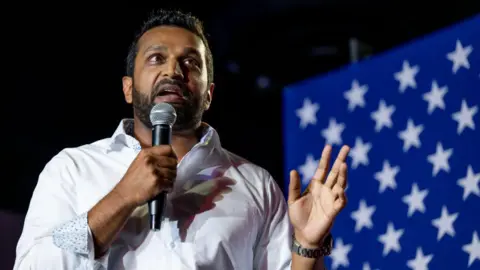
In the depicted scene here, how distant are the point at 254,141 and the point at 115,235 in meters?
3.00

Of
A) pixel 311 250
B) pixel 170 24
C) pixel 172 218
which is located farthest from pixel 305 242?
pixel 170 24

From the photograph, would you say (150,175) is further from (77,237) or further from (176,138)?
(176,138)

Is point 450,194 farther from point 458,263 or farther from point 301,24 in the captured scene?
point 301,24

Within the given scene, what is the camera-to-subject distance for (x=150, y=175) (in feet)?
5.30

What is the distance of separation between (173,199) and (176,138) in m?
0.25

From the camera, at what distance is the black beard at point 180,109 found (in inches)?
78.3

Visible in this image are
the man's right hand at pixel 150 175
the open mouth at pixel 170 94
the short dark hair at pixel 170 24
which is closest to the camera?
the man's right hand at pixel 150 175

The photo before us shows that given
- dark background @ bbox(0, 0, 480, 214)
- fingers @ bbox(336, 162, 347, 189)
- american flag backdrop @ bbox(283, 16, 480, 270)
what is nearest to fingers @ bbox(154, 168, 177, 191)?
fingers @ bbox(336, 162, 347, 189)

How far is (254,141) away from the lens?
4.67 meters

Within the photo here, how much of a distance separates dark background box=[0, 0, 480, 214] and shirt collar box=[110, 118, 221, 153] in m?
1.18

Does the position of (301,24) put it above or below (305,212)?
above

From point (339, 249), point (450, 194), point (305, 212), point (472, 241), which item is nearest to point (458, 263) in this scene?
point (472, 241)

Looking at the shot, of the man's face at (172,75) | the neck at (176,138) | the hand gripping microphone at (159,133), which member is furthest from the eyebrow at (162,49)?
the hand gripping microphone at (159,133)

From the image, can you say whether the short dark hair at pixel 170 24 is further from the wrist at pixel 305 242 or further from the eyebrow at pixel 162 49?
the wrist at pixel 305 242
